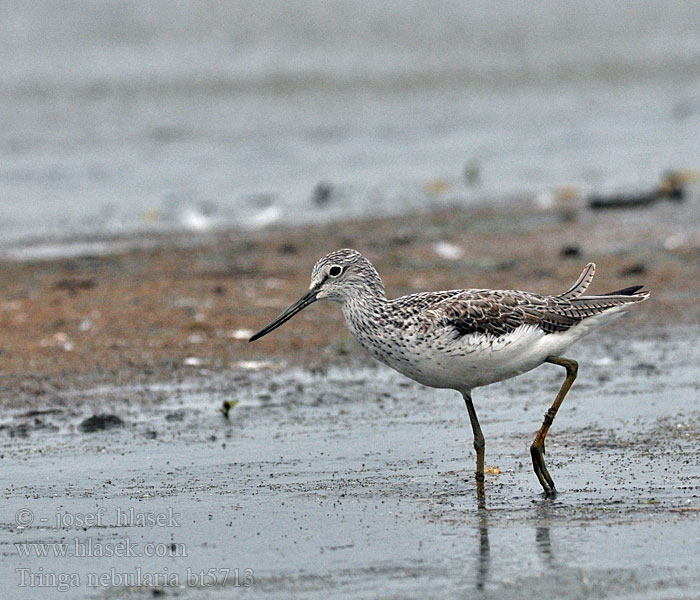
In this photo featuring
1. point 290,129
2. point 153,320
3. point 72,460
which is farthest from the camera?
point 290,129

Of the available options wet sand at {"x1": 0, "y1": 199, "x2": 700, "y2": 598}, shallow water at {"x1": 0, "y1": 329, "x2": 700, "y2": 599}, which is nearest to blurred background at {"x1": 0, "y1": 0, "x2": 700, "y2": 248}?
wet sand at {"x1": 0, "y1": 199, "x2": 700, "y2": 598}

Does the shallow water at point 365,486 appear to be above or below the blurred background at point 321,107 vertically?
below

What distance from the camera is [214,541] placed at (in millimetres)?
5676

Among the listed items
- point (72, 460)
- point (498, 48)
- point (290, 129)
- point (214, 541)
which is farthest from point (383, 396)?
point (498, 48)

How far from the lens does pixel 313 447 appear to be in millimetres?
7309

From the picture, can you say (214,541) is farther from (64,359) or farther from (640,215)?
(640,215)

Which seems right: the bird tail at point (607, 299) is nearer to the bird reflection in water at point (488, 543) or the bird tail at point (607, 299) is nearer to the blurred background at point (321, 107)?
the bird reflection in water at point (488, 543)

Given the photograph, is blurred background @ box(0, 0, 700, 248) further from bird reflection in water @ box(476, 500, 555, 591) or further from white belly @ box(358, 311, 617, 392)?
bird reflection in water @ box(476, 500, 555, 591)

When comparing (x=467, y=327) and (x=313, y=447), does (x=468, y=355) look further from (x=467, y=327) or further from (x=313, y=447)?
(x=313, y=447)

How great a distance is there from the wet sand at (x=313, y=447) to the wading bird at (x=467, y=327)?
0.54 m

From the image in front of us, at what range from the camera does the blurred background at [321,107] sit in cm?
1744

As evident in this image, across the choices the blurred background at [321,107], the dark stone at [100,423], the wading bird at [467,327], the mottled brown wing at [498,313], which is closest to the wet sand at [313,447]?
the dark stone at [100,423]

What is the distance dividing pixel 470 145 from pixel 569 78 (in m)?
7.95

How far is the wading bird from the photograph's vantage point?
6.37 metres
